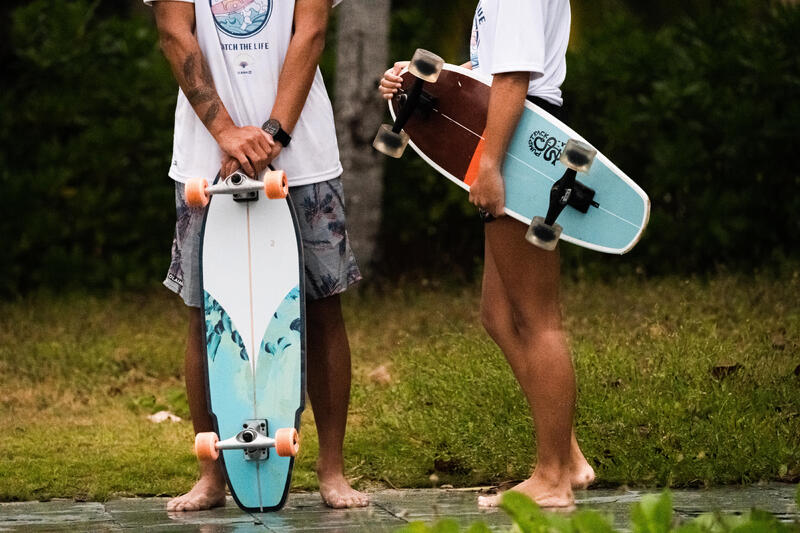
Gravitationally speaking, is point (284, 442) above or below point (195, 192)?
below

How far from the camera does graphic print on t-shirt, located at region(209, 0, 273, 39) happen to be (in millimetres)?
4418

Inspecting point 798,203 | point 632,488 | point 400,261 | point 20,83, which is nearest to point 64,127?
point 20,83

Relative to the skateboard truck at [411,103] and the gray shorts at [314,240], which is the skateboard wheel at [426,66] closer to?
the skateboard truck at [411,103]

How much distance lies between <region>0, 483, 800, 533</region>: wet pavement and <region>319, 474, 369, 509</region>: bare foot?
4 cm

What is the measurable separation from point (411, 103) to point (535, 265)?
2.26 feet

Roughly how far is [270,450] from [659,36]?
6753mm

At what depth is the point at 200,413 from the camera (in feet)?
14.9

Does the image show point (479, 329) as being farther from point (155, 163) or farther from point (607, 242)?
point (155, 163)

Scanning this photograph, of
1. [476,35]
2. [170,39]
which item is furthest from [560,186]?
[170,39]

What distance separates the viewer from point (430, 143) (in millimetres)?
4562

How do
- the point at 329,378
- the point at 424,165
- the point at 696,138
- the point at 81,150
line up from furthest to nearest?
1. the point at 424,165
2. the point at 81,150
3. the point at 696,138
4. the point at 329,378

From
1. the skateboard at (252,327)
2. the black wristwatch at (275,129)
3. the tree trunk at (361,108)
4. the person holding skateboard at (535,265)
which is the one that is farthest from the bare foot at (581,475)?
the tree trunk at (361,108)

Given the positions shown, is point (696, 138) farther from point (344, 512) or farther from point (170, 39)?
point (344, 512)

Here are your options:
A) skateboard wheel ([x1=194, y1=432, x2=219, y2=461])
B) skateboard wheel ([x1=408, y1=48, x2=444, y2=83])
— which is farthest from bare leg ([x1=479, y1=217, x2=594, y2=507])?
skateboard wheel ([x1=194, y1=432, x2=219, y2=461])
